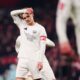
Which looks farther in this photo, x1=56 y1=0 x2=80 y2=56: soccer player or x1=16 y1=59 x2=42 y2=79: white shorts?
x1=56 y1=0 x2=80 y2=56: soccer player

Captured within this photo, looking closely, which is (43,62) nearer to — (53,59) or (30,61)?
(30,61)

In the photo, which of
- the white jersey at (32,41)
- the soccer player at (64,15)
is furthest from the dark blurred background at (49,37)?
the white jersey at (32,41)

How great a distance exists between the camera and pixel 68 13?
1198cm

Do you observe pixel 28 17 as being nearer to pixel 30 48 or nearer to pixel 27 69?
pixel 30 48

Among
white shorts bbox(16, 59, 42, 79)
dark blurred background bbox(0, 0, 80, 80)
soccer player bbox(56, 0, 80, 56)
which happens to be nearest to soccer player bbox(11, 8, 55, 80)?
white shorts bbox(16, 59, 42, 79)

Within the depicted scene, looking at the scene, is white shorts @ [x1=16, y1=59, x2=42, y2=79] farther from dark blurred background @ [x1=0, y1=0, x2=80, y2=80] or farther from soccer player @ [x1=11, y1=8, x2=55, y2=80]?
dark blurred background @ [x1=0, y1=0, x2=80, y2=80]

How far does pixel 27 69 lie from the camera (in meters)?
9.14

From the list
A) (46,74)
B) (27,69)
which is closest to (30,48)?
(27,69)

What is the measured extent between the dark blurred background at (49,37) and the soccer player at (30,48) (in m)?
3.15

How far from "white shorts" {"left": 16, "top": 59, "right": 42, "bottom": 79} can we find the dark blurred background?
3165 mm

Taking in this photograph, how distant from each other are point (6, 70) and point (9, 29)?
7.20ft

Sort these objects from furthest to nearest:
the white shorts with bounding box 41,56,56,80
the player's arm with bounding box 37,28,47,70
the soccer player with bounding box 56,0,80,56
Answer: the soccer player with bounding box 56,0,80,56 → the white shorts with bounding box 41,56,56,80 → the player's arm with bounding box 37,28,47,70

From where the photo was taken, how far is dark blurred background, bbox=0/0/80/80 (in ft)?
43.7

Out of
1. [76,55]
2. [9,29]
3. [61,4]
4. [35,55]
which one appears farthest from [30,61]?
[9,29]
